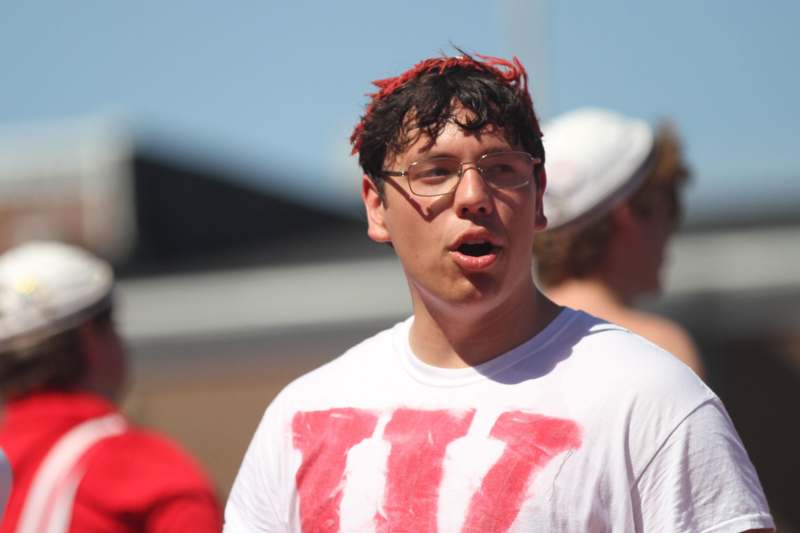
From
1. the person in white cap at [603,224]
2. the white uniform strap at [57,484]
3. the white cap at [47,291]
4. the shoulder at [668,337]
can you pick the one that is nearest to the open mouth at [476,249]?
the shoulder at [668,337]

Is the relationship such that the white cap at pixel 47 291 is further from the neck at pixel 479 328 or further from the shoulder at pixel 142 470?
the neck at pixel 479 328

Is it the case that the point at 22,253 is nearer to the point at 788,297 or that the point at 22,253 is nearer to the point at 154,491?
the point at 154,491

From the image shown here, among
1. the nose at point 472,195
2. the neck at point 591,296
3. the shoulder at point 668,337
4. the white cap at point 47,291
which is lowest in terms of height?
the white cap at point 47,291

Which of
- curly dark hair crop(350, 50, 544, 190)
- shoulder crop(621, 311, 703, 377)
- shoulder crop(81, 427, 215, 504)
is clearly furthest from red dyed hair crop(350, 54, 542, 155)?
shoulder crop(81, 427, 215, 504)

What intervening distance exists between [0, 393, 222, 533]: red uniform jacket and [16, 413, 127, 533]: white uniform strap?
0.5 inches

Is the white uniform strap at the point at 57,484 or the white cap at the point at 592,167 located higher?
the white cap at the point at 592,167

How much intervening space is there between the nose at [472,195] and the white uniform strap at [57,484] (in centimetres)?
148

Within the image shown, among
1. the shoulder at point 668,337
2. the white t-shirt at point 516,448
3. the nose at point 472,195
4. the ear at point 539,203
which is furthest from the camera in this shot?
the shoulder at point 668,337

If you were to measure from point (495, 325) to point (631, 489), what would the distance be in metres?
0.39

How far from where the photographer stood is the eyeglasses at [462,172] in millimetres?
2236

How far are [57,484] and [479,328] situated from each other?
4.67ft

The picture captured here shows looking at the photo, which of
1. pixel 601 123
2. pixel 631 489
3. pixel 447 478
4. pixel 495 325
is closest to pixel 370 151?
pixel 495 325

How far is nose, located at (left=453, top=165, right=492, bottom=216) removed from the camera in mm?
2195

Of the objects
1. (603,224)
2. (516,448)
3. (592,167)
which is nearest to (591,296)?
(603,224)
